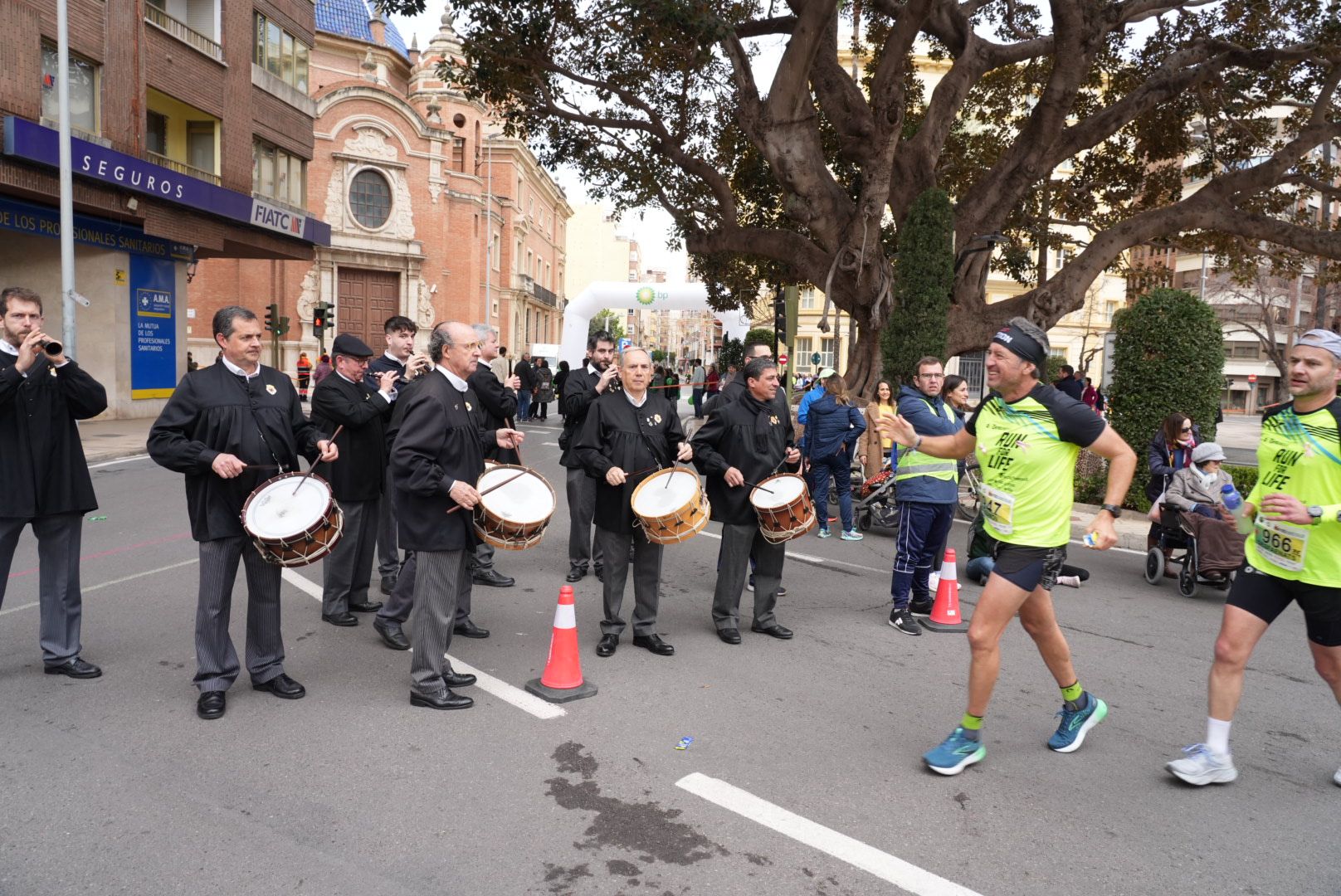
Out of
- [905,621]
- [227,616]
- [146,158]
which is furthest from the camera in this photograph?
[146,158]

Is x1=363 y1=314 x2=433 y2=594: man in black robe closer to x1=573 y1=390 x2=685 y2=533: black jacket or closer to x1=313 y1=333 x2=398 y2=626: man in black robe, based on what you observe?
x1=313 y1=333 x2=398 y2=626: man in black robe

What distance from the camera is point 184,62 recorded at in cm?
2127

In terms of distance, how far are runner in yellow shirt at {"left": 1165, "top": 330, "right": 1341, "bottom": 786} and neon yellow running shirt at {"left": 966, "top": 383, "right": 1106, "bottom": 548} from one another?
2.59 ft

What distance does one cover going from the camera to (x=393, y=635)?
5922 mm

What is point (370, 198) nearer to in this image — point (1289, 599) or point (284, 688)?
A: point (284, 688)

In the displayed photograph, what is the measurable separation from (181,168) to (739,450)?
20674 millimetres

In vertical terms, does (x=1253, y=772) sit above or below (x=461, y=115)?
below

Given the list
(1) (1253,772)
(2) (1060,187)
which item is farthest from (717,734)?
(2) (1060,187)

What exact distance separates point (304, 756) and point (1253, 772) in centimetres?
446

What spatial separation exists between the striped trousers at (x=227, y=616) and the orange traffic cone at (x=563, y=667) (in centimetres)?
143

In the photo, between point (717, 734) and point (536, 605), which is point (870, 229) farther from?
point (717, 734)

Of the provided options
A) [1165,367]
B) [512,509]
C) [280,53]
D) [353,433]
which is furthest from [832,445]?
[280,53]

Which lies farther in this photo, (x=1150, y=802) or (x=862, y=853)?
(x=1150, y=802)

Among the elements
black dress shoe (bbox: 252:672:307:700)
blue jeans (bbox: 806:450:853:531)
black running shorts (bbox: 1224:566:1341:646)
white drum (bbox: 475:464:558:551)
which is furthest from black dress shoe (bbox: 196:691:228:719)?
blue jeans (bbox: 806:450:853:531)
